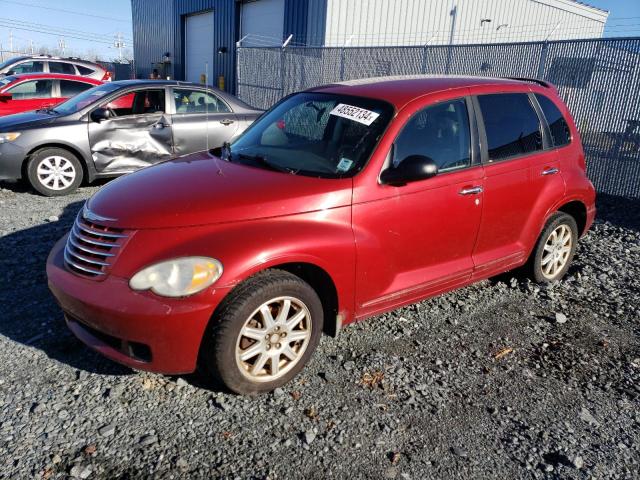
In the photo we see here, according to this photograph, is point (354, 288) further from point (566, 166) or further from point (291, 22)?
point (291, 22)

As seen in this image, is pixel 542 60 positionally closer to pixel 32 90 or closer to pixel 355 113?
pixel 355 113

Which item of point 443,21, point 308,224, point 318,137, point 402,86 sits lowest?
point 308,224

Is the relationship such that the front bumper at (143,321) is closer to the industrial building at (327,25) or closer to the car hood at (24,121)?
the car hood at (24,121)

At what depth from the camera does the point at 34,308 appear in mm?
3834

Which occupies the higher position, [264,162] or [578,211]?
[264,162]

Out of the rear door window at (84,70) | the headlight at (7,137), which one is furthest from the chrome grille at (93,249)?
the rear door window at (84,70)

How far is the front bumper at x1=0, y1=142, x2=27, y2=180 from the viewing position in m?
6.72

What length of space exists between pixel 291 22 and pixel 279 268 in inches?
624

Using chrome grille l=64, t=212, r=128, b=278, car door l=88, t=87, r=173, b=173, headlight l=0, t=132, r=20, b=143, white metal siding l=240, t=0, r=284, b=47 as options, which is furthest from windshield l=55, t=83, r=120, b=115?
white metal siding l=240, t=0, r=284, b=47

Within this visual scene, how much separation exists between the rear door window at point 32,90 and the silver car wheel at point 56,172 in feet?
15.7

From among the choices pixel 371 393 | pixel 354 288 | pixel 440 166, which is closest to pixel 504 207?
pixel 440 166

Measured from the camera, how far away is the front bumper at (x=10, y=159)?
6723 millimetres

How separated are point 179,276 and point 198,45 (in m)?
23.2

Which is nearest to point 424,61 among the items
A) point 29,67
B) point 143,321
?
point 143,321
